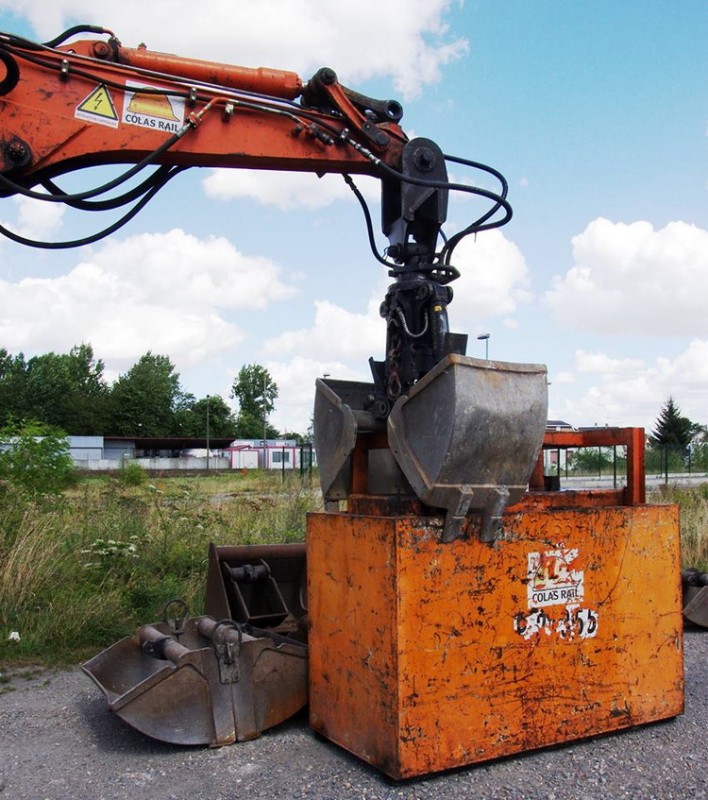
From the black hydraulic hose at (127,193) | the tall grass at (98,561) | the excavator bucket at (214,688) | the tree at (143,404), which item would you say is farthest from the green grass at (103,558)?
the tree at (143,404)

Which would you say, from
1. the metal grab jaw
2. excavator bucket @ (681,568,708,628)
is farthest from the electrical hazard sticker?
excavator bucket @ (681,568,708,628)

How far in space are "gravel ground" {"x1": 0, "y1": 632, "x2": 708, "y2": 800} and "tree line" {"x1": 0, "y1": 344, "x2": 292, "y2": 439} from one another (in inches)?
2921

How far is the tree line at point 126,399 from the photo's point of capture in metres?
78.9

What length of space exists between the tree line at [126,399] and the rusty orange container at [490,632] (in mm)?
74494

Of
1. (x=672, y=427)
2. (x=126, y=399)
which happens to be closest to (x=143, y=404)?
(x=126, y=399)

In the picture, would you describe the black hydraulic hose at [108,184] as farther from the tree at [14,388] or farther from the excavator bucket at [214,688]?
the tree at [14,388]

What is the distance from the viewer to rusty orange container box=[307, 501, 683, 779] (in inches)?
137

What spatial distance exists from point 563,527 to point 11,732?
294cm

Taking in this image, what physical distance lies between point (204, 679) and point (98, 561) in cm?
311

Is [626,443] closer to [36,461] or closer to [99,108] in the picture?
[99,108]

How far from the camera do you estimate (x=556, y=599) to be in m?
3.85

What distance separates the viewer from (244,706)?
4.00m

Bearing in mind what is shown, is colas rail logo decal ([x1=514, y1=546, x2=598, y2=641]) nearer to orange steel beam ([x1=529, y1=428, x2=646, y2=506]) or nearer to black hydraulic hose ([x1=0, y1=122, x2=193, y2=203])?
orange steel beam ([x1=529, y1=428, x2=646, y2=506])

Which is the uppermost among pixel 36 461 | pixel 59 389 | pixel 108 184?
pixel 59 389
